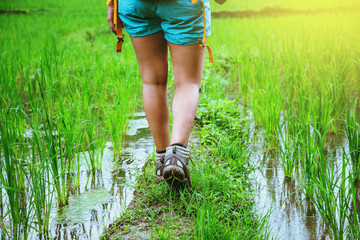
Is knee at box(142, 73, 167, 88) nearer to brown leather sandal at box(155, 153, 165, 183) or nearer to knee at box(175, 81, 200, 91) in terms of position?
knee at box(175, 81, 200, 91)

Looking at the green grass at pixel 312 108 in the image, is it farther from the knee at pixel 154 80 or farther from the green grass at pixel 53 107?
the green grass at pixel 53 107

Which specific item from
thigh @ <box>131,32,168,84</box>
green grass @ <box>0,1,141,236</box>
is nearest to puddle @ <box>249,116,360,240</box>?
thigh @ <box>131,32,168,84</box>

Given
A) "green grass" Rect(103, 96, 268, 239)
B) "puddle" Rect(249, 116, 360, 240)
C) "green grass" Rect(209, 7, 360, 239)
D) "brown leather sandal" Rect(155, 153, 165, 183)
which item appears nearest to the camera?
"green grass" Rect(103, 96, 268, 239)

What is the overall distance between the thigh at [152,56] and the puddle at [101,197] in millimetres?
511

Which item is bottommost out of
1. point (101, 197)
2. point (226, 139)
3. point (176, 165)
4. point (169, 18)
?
point (101, 197)

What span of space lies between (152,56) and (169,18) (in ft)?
0.69

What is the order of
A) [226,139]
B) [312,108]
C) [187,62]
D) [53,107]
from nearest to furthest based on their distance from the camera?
1. [187,62]
2. [312,108]
3. [226,139]
4. [53,107]

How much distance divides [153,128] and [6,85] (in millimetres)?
1543

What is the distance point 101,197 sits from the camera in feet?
5.93

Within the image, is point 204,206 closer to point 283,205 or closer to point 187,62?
point 283,205

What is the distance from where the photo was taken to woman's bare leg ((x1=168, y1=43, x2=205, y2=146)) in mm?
1586

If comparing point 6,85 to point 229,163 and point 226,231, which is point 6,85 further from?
point 226,231

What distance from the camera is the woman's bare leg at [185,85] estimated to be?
5.20 ft

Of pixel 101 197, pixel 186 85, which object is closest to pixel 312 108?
pixel 186 85
